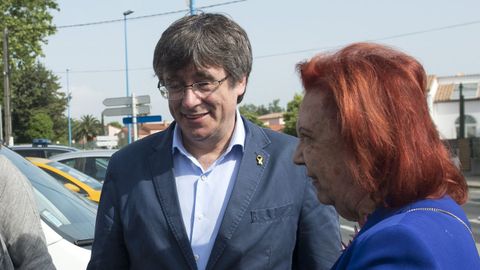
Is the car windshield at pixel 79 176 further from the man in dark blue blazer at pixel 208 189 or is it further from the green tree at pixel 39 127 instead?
the green tree at pixel 39 127

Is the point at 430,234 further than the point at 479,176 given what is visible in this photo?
No

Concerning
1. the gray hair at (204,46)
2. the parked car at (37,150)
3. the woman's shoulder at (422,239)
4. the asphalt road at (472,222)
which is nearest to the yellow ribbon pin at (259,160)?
the gray hair at (204,46)

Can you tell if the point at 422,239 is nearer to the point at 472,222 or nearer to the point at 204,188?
the point at 204,188

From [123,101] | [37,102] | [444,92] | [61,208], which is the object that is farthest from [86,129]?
[61,208]

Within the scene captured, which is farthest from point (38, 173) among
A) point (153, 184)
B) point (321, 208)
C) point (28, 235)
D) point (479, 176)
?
point (479, 176)

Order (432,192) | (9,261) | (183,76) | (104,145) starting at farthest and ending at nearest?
(104,145) < (9,261) < (183,76) < (432,192)

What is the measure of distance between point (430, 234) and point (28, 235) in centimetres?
166

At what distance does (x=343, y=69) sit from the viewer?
63.7 inches

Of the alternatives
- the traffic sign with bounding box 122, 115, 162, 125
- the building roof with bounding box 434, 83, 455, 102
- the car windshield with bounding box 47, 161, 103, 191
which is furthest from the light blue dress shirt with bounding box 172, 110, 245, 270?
the building roof with bounding box 434, 83, 455, 102

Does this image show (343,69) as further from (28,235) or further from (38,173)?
(38,173)

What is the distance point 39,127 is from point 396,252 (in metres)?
62.3

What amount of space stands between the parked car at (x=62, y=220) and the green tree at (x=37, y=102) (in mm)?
58673

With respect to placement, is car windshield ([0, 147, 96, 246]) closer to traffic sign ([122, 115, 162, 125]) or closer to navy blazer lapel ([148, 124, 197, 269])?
navy blazer lapel ([148, 124, 197, 269])

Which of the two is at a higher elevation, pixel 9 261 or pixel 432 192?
pixel 432 192
